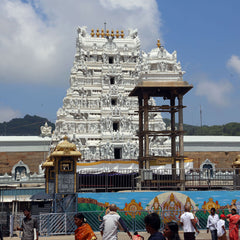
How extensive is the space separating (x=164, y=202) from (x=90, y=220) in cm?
392

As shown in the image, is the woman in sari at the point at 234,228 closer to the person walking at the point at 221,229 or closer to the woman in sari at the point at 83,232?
the person walking at the point at 221,229

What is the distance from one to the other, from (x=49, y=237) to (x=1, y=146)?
129 feet

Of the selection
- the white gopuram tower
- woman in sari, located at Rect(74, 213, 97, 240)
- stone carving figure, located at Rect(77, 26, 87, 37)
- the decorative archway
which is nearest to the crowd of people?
woman in sari, located at Rect(74, 213, 97, 240)

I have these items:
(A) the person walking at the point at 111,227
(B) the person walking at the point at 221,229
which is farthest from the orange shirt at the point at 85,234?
(B) the person walking at the point at 221,229

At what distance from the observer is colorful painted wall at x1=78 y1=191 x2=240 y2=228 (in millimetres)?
21438

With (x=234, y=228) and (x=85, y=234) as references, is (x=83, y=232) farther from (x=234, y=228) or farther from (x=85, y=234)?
(x=234, y=228)

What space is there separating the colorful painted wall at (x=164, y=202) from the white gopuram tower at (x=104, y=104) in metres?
22.3

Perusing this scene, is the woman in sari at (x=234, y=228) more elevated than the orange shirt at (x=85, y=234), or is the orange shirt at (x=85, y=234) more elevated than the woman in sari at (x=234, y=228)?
the orange shirt at (x=85, y=234)

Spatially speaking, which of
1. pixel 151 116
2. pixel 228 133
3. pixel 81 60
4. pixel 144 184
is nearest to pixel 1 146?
pixel 81 60

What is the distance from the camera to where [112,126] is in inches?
1821

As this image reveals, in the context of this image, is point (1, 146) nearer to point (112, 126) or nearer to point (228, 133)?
point (112, 126)

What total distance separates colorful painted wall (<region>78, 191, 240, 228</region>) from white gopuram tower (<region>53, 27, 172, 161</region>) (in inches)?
878

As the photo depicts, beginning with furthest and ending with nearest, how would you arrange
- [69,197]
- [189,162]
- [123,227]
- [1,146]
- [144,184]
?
1. [1,146]
2. [189,162]
3. [144,184]
4. [69,197]
5. [123,227]

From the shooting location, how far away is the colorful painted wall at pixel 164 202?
21.4m
